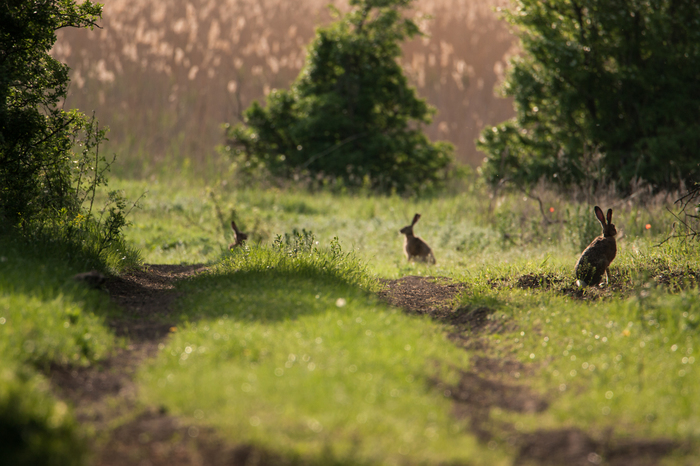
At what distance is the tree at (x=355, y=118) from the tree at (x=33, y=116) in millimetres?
11906

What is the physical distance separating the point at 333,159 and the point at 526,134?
6086 millimetres

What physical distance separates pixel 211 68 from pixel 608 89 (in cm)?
1587

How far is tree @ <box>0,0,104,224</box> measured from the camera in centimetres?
732

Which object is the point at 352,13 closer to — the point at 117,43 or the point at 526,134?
the point at 526,134

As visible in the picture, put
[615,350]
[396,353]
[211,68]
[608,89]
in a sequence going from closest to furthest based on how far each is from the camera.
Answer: [396,353] → [615,350] → [608,89] → [211,68]

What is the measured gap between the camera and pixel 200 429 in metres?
3.75

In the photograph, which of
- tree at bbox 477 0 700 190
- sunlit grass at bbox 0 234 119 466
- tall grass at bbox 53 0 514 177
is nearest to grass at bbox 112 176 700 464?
sunlit grass at bbox 0 234 119 466

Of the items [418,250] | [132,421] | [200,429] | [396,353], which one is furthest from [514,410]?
[418,250]

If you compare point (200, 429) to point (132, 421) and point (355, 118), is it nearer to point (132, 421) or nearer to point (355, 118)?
point (132, 421)

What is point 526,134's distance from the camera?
18656mm

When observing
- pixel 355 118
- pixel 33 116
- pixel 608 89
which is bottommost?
pixel 33 116

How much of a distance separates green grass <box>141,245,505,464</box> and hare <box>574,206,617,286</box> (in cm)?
227

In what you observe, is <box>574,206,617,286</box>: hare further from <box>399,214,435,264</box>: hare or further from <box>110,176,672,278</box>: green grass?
<box>399,214,435,264</box>: hare

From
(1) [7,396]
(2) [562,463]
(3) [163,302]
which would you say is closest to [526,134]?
(3) [163,302]
